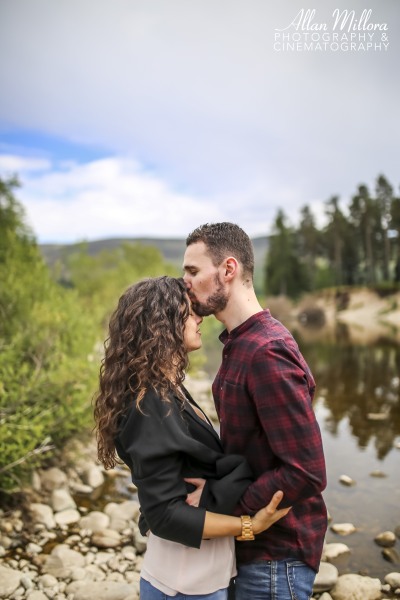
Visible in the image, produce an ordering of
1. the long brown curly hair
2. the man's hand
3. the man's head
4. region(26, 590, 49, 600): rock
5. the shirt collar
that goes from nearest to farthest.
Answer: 1. the man's hand
2. the long brown curly hair
3. the shirt collar
4. the man's head
5. region(26, 590, 49, 600): rock

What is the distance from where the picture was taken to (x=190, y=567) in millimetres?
2531

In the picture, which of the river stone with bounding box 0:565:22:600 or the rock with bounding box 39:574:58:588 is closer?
the river stone with bounding box 0:565:22:600

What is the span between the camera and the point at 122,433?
Result: 8.19 feet

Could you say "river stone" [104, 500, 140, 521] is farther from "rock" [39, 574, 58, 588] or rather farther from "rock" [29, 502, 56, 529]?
"rock" [39, 574, 58, 588]

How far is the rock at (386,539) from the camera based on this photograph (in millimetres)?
6957

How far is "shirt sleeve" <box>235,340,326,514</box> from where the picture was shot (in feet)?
7.99

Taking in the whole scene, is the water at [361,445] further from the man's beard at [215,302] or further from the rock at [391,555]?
the man's beard at [215,302]

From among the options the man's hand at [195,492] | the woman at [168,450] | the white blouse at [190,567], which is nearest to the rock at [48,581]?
the woman at [168,450]

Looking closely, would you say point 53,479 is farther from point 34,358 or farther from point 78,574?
point 78,574

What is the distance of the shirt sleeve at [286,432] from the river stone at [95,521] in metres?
5.37

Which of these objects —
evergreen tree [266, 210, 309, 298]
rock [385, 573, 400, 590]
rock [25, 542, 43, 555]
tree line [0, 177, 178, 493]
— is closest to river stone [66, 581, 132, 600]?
rock [25, 542, 43, 555]

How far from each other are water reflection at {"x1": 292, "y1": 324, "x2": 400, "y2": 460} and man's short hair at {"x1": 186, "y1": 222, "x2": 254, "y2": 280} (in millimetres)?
9085

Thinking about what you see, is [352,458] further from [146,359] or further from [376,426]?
[146,359]

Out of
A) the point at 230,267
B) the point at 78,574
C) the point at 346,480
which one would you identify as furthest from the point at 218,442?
the point at 346,480
